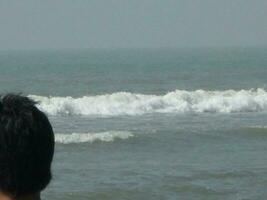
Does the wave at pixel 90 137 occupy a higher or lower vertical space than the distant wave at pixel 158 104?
lower

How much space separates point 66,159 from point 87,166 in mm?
999

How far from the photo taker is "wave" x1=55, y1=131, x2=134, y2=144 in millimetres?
18480

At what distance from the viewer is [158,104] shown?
3061 centimetres

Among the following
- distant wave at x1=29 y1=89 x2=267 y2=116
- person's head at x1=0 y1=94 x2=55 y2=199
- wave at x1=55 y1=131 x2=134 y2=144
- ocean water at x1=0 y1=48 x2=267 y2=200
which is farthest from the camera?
distant wave at x1=29 y1=89 x2=267 y2=116

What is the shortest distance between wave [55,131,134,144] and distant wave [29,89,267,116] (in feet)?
27.2

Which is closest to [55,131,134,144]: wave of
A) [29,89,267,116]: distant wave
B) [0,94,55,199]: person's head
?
[29,89,267,116]: distant wave

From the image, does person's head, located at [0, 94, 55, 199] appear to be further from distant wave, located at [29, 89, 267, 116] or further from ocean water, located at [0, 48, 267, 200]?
distant wave, located at [29, 89, 267, 116]

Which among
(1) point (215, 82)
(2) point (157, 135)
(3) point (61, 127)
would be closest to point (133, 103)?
(3) point (61, 127)

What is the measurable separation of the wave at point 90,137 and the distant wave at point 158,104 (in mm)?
8292

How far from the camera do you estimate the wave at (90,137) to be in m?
18.5

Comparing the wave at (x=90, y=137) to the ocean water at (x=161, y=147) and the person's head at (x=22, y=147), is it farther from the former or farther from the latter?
the person's head at (x=22, y=147)

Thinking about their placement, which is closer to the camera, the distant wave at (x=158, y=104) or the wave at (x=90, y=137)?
the wave at (x=90, y=137)

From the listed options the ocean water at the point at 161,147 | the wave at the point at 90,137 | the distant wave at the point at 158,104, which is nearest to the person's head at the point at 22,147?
the ocean water at the point at 161,147

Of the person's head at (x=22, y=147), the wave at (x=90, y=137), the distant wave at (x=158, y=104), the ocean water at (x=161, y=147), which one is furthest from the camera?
the distant wave at (x=158, y=104)
